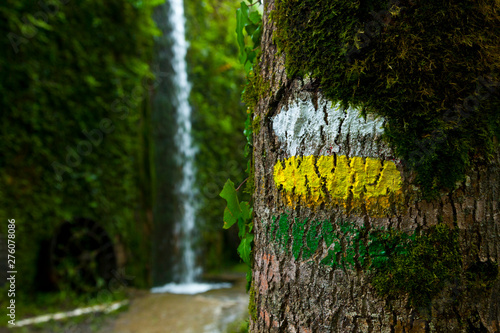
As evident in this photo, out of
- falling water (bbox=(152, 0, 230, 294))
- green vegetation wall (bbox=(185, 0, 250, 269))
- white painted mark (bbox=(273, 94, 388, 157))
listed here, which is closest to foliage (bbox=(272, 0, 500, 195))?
white painted mark (bbox=(273, 94, 388, 157))

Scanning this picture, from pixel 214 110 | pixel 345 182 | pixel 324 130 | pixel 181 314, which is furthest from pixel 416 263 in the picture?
pixel 214 110

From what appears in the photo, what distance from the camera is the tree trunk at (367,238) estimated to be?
0.75 metres

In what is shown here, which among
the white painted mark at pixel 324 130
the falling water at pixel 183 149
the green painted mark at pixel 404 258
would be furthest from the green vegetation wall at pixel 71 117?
the green painted mark at pixel 404 258

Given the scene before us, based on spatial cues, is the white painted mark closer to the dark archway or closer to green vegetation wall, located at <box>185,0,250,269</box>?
the dark archway

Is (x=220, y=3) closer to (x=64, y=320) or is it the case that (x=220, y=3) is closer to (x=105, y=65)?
(x=105, y=65)

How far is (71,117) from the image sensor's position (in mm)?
4422

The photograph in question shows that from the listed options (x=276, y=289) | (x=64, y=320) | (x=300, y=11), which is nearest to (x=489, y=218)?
(x=276, y=289)

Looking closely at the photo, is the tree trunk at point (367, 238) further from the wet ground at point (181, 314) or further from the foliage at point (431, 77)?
the wet ground at point (181, 314)

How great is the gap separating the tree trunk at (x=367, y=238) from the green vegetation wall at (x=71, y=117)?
12.8 feet

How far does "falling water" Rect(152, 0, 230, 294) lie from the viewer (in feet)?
19.3

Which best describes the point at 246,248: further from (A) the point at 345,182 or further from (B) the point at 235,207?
(A) the point at 345,182

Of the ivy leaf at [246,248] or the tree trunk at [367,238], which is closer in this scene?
the tree trunk at [367,238]

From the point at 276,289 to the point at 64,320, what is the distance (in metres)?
3.50

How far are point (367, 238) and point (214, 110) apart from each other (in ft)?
20.3
